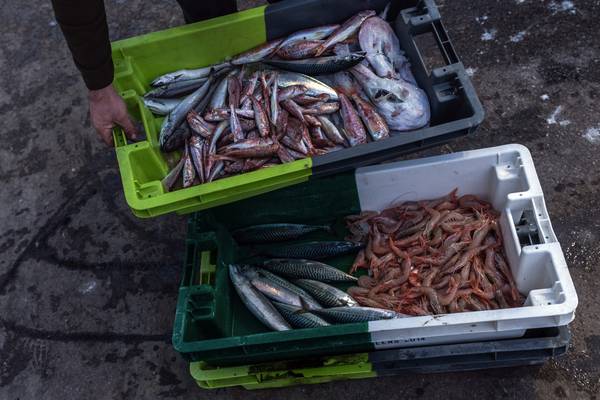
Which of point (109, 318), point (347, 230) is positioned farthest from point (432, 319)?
point (109, 318)

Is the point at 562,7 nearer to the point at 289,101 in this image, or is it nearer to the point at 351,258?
the point at 289,101

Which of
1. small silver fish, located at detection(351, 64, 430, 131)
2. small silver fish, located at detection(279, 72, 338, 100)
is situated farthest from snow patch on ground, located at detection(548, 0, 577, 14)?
small silver fish, located at detection(279, 72, 338, 100)

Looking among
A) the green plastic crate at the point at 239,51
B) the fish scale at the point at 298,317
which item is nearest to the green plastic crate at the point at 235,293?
the fish scale at the point at 298,317

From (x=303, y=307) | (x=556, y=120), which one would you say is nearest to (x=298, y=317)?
(x=303, y=307)

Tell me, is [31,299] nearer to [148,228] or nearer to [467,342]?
[148,228]

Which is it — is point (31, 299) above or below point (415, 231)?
below

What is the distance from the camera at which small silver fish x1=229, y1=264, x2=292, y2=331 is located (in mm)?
3055

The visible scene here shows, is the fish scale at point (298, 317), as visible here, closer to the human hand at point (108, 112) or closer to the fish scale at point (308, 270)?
the fish scale at point (308, 270)

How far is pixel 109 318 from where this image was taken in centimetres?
362

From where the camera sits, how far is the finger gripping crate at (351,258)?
251cm

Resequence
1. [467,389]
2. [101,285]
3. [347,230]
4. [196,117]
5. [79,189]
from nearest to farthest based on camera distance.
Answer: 1. [467,389]
2. [196,117]
3. [347,230]
4. [101,285]
5. [79,189]

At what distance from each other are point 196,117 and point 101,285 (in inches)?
56.8

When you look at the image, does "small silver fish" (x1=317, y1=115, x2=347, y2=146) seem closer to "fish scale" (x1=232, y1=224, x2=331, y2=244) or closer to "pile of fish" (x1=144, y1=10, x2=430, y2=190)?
"pile of fish" (x1=144, y1=10, x2=430, y2=190)

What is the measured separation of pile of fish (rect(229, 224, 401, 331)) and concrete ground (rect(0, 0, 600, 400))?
476 millimetres
